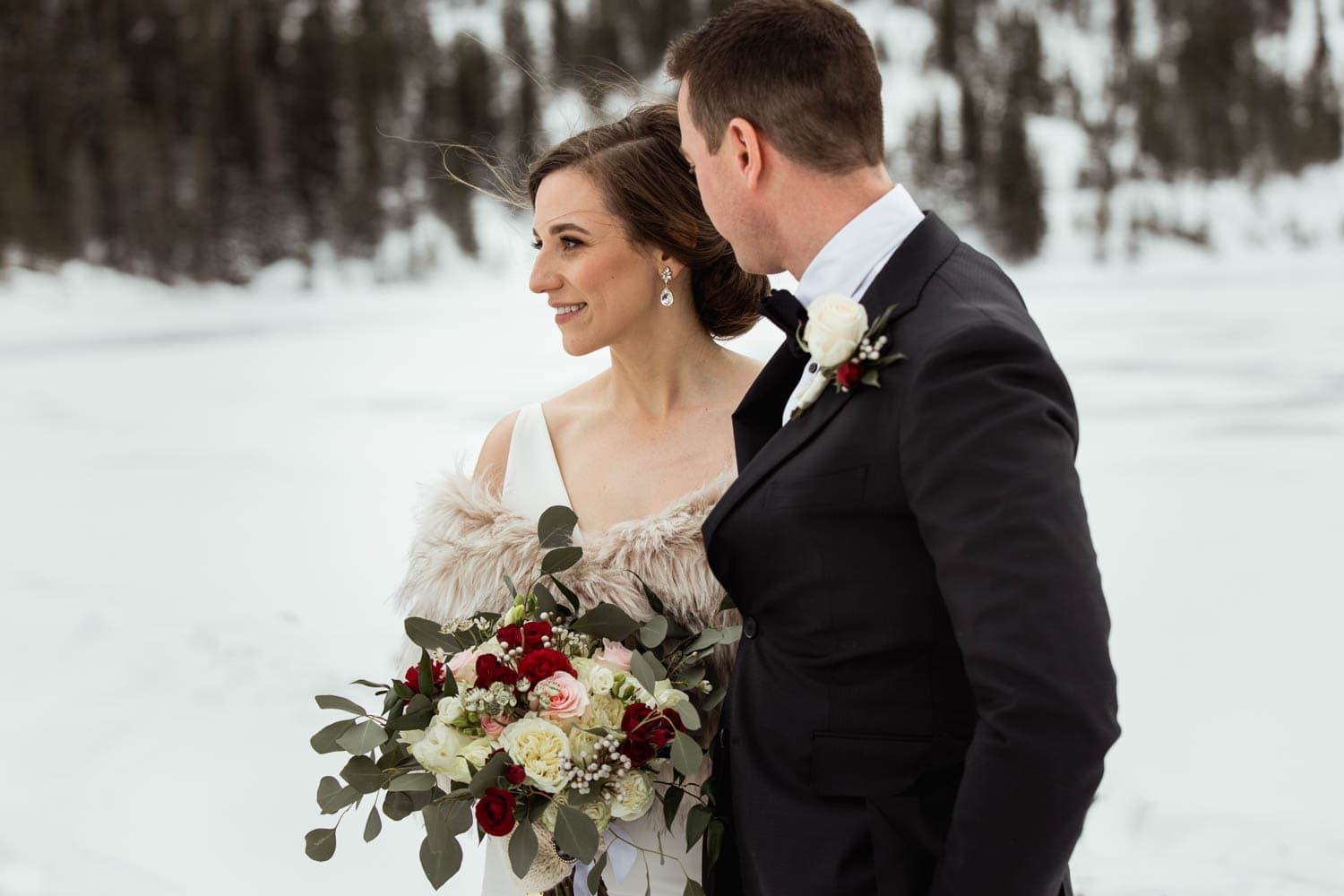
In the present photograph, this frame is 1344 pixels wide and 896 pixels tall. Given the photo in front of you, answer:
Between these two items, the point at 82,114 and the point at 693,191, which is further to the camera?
the point at 82,114

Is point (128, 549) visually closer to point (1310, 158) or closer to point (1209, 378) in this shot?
point (1209, 378)

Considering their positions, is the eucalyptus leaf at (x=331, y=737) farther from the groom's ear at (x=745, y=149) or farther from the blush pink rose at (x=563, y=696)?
the groom's ear at (x=745, y=149)

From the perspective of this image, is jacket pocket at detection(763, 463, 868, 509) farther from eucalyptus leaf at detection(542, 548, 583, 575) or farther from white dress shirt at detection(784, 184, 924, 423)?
eucalyptus leaf at detection(542, 548, 583, 575)

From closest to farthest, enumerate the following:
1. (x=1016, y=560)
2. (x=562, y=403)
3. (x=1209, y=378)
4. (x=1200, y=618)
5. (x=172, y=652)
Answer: (x=1016, y=560), (x=562, y=403), (x=172, y=652), (x=1200, y=618), (x=1209, y=378)

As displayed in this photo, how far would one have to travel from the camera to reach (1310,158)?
60.8 ft

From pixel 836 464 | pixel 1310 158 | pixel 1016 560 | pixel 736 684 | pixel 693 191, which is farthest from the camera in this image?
pixel 1310 158

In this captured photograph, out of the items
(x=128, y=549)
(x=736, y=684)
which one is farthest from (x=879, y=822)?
(x=128, y=549)

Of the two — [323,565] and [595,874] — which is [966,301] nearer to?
[595,874]

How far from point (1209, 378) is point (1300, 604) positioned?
6750 millimetres

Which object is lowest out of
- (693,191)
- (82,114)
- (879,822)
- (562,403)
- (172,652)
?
(172,652)

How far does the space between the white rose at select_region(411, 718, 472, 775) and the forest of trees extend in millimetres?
13852

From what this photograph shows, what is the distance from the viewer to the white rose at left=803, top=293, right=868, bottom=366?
4.07ft

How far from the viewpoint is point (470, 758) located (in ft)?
5.22

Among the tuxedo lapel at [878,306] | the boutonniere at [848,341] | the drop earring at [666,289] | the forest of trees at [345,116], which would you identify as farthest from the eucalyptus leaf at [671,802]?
the forest of trees at [345,116]
